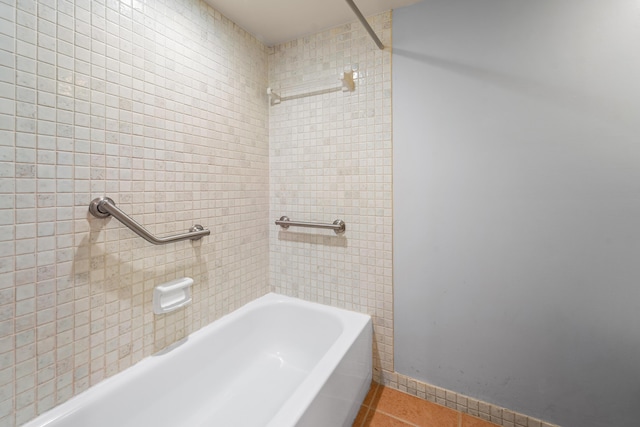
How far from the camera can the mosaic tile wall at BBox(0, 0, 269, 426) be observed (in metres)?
0.77

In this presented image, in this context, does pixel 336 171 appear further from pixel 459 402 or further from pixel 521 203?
pixel 459 402

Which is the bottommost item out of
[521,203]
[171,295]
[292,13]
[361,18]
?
[171,295]

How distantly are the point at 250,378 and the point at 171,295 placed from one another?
2.26 feet

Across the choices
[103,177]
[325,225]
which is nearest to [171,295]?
[103,177]

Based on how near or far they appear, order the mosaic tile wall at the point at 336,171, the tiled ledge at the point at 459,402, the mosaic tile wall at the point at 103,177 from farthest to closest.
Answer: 1. the mosaic tile wall at the point at 336,171
2. the tiled ledge at the point at 459,402
3. the mosaic tile wall at the point at 103,177

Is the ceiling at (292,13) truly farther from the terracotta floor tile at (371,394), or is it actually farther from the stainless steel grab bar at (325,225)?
the terracotta floor tile at (371,394)

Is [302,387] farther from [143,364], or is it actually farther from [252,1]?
[252,1]

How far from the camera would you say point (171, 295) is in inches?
44.8

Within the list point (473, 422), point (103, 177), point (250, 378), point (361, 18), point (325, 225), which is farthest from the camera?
point (325, 225)

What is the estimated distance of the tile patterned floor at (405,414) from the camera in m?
1.26

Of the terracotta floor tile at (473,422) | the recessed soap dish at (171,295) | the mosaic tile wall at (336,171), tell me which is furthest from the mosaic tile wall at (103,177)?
the terracotta floor tile at (473,422)

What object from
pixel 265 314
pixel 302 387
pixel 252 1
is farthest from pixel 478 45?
pixel 265 314

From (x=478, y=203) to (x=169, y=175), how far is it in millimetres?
1490

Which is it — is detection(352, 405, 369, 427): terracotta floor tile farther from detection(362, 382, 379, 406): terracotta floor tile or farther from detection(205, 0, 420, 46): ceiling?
detection(205, 0, 420, 46): ceiling
